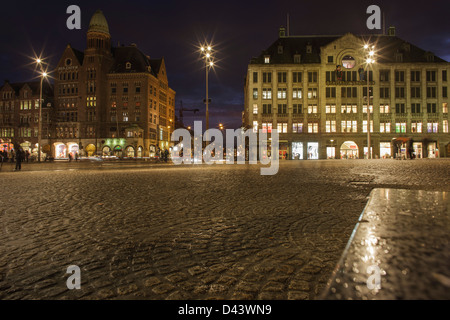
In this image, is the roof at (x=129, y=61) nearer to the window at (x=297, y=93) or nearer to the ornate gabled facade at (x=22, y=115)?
the ornate gabled facade at (x=22, y=115)

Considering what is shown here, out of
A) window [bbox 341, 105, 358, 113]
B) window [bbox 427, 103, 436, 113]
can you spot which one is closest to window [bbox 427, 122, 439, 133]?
window [bbox 427, 103, 436, 113]

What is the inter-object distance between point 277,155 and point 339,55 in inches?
861

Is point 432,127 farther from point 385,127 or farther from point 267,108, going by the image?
point 267,108

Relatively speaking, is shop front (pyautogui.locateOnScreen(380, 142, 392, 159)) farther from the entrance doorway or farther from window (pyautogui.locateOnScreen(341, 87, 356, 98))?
window (pyautogui.locateOnScreen(341, 87, 356, 98))

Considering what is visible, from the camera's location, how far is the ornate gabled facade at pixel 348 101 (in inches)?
2098

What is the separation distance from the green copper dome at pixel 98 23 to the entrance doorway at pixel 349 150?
2423 inches

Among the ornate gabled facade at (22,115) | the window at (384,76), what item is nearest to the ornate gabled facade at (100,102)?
the ornate gabled facade at (22,115)

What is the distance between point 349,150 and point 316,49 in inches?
820

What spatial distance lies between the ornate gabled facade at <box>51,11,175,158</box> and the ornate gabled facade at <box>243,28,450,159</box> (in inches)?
1187

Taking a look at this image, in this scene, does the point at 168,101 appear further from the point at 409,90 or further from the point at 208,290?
the point at 208,290

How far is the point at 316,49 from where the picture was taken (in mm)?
57156

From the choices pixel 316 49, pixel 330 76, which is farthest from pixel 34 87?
pixel 330 76

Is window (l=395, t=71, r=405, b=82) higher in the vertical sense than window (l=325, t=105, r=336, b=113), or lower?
higher

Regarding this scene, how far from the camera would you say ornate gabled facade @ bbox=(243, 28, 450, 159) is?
53281 mm
